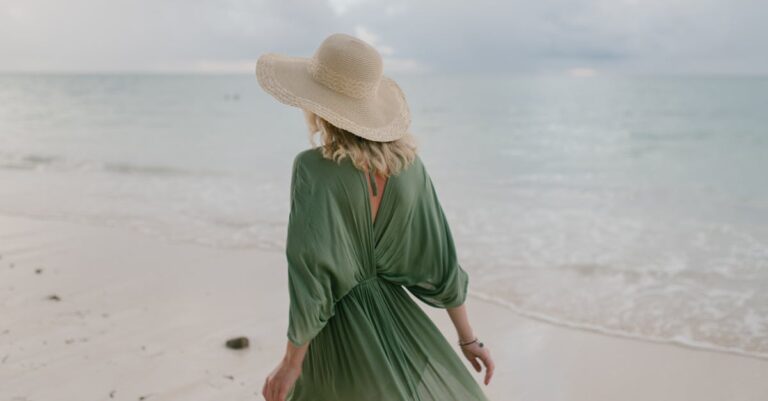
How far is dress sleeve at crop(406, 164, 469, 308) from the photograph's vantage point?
189cm

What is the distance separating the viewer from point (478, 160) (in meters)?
13.5

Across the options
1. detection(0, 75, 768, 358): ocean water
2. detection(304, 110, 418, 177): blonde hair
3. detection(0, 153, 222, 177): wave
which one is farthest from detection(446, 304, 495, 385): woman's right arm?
detection(0, 153, 222, 177): wave

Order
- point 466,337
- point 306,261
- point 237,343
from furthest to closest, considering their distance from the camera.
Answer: point 237,343, point 466,337, point 306,261

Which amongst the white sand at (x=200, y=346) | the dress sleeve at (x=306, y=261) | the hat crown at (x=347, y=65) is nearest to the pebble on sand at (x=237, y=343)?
the white sand at (x=200, y=346)

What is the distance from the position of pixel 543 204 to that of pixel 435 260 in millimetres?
6961

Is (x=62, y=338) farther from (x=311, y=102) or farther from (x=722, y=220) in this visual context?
(x=722, y=220)

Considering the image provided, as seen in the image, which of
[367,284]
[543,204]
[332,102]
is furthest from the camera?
[543,204]

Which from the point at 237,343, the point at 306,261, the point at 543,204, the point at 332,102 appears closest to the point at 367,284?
the point at 306,261

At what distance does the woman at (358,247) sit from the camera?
1.65 metres

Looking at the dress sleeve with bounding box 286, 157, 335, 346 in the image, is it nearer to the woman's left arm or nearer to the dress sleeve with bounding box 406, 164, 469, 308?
the woman's left arm

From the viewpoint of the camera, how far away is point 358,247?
1.78 metres

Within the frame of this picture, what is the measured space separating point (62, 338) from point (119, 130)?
60.2 feet

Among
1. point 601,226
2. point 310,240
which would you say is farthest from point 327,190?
point 601,226

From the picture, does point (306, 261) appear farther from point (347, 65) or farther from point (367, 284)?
point (347, 65)
